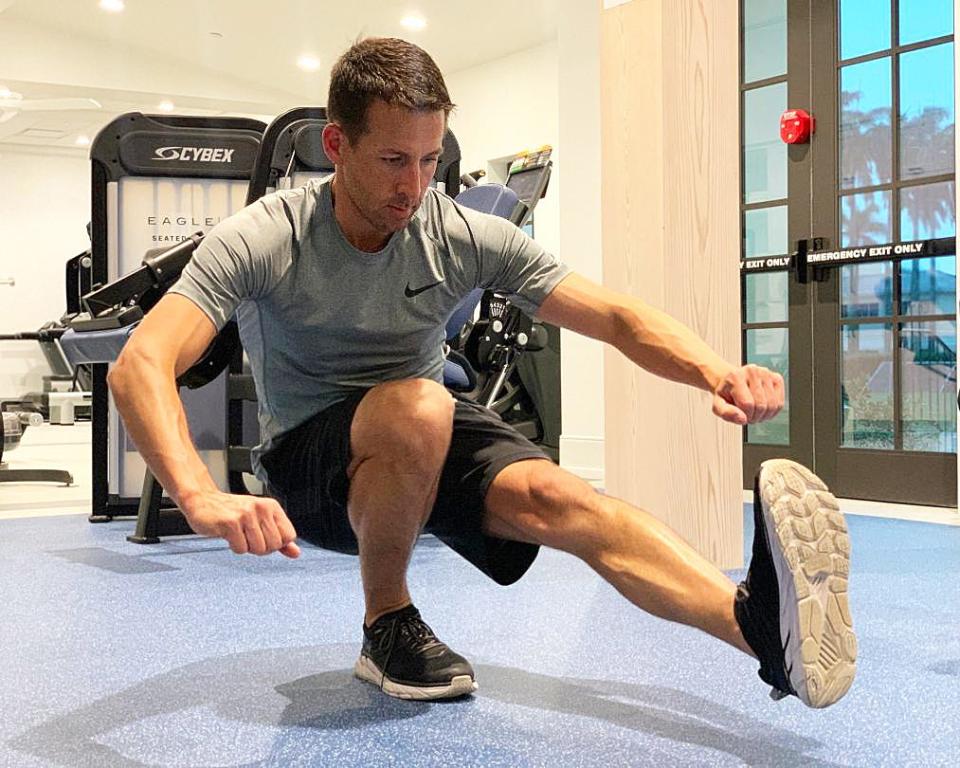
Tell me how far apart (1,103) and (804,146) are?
→ 7.75m

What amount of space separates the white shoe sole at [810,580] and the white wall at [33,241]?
12.3 m

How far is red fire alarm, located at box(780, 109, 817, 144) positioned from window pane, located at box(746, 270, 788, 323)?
59 cm

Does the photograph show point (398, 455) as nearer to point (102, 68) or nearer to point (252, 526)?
point (252, 526)

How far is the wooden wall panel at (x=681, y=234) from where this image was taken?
2.71 metres

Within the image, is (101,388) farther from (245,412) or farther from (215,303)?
(215,303)

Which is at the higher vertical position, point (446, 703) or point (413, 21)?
point (413, 21)

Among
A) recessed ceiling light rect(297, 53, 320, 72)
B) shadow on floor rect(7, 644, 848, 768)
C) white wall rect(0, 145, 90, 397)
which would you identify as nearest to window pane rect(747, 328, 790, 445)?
shadow on floor rect(7, 644, 848, 768)

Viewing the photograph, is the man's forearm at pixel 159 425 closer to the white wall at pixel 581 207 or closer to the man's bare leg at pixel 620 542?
the man's bare leg at pixel 620 542

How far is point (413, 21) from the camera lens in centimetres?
771

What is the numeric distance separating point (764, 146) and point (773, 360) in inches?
39.2

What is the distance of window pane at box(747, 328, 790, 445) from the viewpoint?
4.67m

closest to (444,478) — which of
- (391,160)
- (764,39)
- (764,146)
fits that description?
(391,160)

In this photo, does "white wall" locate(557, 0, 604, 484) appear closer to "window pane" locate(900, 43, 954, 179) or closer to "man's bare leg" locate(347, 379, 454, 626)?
"window pane" locate(900, 43, 954, 179)

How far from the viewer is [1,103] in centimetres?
938
